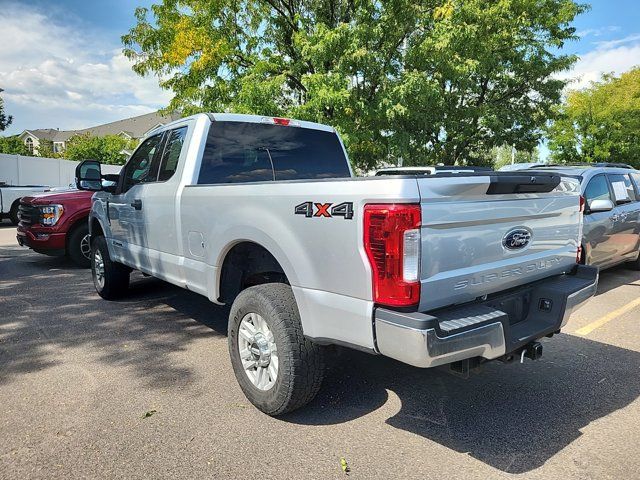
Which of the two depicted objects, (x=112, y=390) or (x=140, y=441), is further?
(x=112, y=390)

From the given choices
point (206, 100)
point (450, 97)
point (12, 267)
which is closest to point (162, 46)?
point (206, 100)

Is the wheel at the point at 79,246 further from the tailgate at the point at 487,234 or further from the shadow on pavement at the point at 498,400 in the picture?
the tailgate at the point at 487,234

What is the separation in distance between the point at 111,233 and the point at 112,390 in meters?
2.67

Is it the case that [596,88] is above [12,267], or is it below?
above

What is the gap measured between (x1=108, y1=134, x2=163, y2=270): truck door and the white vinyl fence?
20.9m

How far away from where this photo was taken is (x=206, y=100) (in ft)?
39.3

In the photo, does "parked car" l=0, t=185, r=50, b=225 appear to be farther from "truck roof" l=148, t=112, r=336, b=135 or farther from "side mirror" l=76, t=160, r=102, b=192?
"truck roof" l=148, t=112, r=336, b=135

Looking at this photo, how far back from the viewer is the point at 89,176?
553 centimetres

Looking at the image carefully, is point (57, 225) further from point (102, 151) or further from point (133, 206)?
point (102, 151)

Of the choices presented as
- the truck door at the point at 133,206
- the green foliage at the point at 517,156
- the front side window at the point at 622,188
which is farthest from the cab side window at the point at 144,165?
the green foliage at the point at 517,156

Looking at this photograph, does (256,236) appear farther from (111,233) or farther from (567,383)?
(111,233)

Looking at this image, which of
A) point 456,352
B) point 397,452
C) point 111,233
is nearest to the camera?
point 456,352

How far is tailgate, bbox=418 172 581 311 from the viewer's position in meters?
2.38

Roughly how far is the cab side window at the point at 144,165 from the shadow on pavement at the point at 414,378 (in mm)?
1522
